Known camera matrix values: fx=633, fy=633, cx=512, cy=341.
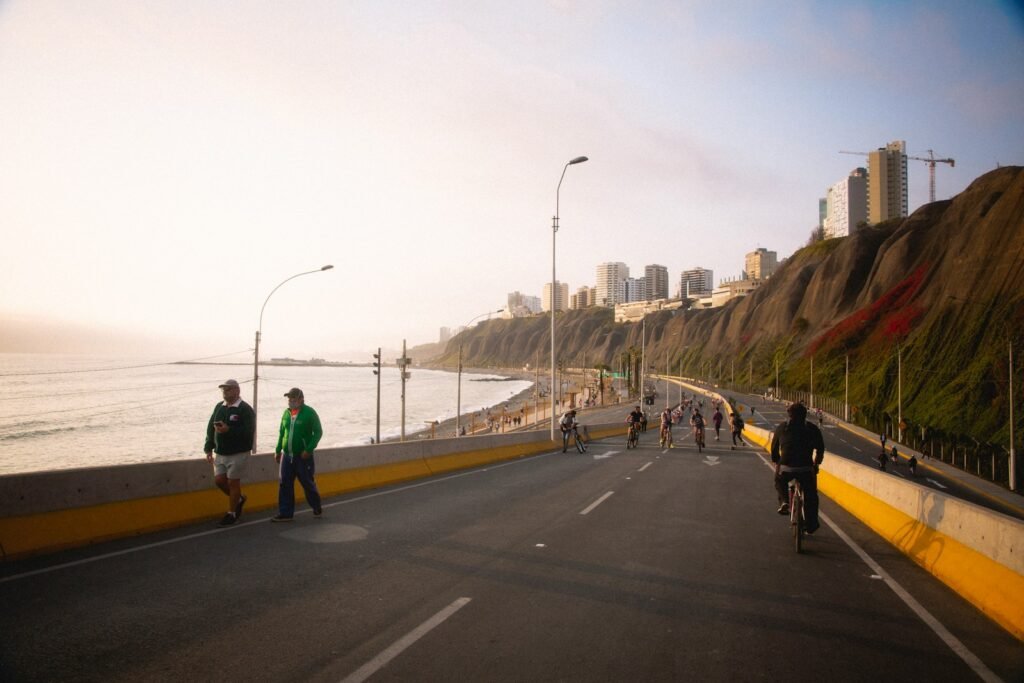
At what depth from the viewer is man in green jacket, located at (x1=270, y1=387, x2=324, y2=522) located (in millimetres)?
9461

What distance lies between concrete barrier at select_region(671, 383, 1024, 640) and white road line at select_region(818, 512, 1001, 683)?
1.66 ft

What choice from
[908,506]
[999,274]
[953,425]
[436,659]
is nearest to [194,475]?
[436,659]

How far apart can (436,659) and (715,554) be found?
4556 millimetres

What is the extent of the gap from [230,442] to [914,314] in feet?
263

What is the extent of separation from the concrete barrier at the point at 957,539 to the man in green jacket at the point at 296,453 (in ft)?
26.7

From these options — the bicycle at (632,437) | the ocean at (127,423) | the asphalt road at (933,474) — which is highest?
the bicycle at (632,437)

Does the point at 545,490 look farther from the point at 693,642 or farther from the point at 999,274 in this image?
the point at 999,274

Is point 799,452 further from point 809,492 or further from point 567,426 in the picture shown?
point 567,426

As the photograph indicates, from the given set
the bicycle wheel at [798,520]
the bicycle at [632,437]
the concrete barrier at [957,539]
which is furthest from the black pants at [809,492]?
the bicycle at [632,437]

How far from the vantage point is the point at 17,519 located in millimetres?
7156

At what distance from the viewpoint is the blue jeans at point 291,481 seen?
9.45 metres

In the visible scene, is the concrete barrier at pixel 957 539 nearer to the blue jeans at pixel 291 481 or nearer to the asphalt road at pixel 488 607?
the asphalt road at pixel 488 607

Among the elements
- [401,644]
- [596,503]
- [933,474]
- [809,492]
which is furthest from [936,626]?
[933,474]

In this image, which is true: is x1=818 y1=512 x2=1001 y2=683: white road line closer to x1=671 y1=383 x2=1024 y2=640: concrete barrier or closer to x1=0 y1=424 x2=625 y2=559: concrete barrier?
x1=671 y1=383 x2=1024 y2=640: concrete barrier
